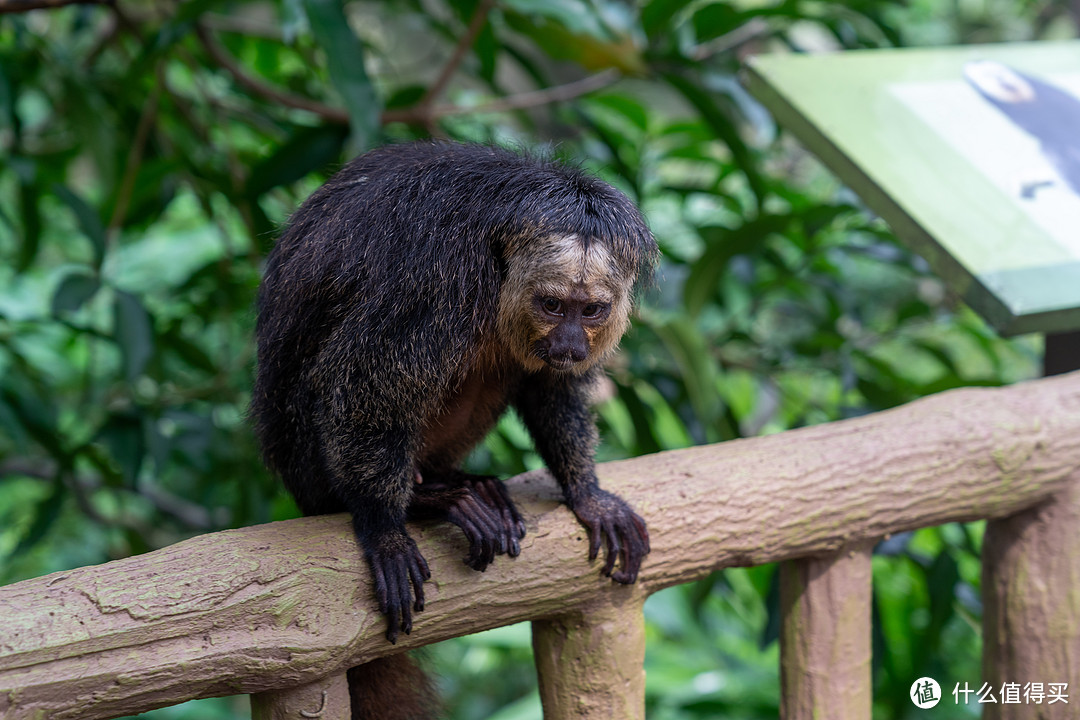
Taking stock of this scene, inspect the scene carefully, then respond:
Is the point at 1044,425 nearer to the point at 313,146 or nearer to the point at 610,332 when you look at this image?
the point at 610,332

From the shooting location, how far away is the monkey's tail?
1.49 meters

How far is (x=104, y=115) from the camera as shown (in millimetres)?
2408

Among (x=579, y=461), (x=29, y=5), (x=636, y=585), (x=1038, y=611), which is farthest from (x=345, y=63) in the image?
(x=1038, y=611)

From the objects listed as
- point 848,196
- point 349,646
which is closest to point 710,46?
point 848,196

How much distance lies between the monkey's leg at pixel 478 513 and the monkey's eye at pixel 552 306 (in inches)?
12.3

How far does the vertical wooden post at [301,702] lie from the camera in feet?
4.10

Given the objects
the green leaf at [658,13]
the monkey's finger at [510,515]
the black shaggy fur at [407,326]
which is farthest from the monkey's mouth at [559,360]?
the green leaf at [658,13]

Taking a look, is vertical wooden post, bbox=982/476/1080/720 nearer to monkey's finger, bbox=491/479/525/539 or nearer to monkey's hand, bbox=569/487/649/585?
monkey's hand, bbox=569/487/649/585

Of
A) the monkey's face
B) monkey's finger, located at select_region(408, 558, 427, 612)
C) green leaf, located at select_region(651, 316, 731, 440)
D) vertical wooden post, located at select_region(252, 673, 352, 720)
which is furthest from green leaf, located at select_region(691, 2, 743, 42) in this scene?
vertical wooden post, located at select_region(252, 673, 352, 720)

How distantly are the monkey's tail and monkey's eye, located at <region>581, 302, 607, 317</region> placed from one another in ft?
2.13

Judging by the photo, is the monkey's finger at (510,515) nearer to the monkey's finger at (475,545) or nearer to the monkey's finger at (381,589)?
the monkey's finger at (475,545)

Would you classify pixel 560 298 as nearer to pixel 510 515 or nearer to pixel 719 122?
pixel 510 515

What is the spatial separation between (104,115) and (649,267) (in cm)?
165

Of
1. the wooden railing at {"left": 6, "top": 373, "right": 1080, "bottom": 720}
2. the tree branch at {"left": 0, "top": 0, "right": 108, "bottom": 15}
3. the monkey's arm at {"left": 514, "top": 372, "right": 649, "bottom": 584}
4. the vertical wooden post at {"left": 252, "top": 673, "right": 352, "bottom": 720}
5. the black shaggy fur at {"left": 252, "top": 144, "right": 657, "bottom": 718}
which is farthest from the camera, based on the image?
the tree branch at {"left": 0, "top": 0, "right": 108, "bottom": 15}
